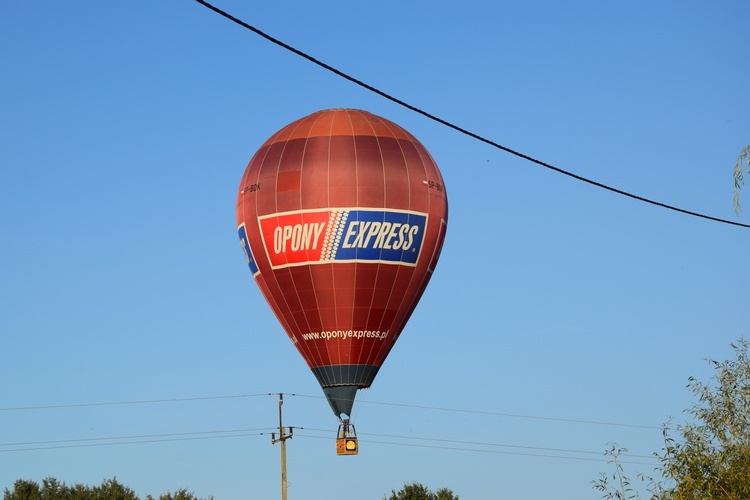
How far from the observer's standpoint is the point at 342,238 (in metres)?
52.8

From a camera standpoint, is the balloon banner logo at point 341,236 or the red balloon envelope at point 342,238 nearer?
the balloon banner logo at point 341,236

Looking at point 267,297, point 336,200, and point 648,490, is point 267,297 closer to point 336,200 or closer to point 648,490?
point 336,200

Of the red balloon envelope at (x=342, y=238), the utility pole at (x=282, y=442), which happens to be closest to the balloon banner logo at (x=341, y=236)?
the red balloon envelope at (x=342, y=238)

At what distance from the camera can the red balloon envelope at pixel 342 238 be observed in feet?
173

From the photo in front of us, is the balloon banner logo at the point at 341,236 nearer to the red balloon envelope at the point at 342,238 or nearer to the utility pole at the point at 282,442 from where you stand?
the red balloon envelope at the point at 342,238

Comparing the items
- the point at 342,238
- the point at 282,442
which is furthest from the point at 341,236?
the point at 282,442

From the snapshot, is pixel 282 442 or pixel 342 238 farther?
pixel 282 442

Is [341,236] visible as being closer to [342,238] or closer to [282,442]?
[342,238]

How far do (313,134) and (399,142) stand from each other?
3304mm

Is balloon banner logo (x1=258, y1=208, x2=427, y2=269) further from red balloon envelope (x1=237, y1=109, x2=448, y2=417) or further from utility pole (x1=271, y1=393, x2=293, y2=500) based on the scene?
utility pole (x1=271, y1=393, x2=293, y2=500)

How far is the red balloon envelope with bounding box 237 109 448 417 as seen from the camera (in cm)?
5281

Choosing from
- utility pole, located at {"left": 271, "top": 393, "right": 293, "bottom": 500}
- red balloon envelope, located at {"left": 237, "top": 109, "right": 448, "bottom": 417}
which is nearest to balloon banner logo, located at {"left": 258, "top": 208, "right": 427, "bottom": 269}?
red balloon envelope, located at {"left": 237, "top": 109, "right": 448, "bottom": 417}

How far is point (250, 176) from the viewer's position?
55.2 metres

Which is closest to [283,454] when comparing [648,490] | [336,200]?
[336,200]
